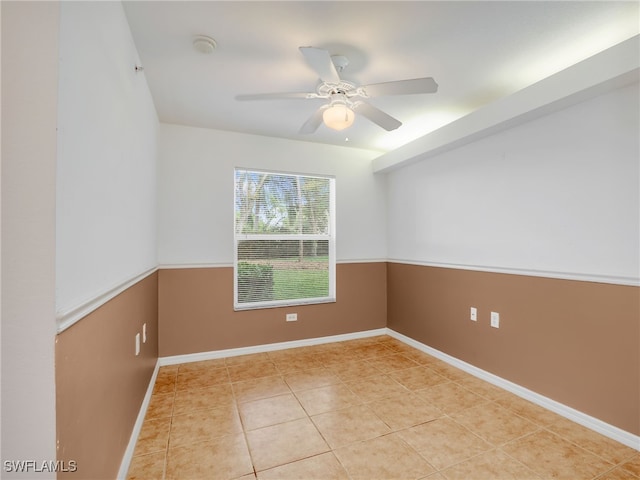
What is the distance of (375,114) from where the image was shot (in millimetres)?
2221

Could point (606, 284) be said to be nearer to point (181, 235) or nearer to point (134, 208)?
point (134, 208)

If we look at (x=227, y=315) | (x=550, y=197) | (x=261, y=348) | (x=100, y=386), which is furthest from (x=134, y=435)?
(x=550, y=197)

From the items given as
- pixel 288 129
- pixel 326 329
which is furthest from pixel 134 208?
pixel 326 329

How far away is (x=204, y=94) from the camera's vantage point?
253 cm

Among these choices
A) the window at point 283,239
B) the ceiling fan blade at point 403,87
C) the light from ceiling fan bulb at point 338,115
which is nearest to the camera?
the ceiling fan blade at point 403,87

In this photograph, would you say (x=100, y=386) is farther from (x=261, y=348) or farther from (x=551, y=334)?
(x=551, y=334)

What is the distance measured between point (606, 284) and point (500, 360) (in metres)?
1.03

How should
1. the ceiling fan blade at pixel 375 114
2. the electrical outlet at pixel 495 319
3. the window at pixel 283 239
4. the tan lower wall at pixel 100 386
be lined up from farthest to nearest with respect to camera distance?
1. the window at pixel 283 239
2. the electrical outlet at pixel 495 319
3. the ceiling fan blade at pixel 375 114
4. the tan lower wall at pixel 100 386

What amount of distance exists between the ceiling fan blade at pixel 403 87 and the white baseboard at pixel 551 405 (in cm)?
235

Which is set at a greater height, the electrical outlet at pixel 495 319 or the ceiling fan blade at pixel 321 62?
the ceiling fan blade at pixel 321 62

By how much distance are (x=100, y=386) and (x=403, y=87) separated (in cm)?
215

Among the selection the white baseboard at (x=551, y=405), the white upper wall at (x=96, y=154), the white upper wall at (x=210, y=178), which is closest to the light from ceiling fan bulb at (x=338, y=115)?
the white upper wall at (x=96, y=154)

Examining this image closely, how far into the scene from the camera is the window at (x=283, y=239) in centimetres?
349

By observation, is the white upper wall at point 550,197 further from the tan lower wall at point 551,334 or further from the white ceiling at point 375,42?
the white ceiling at point 375,42
